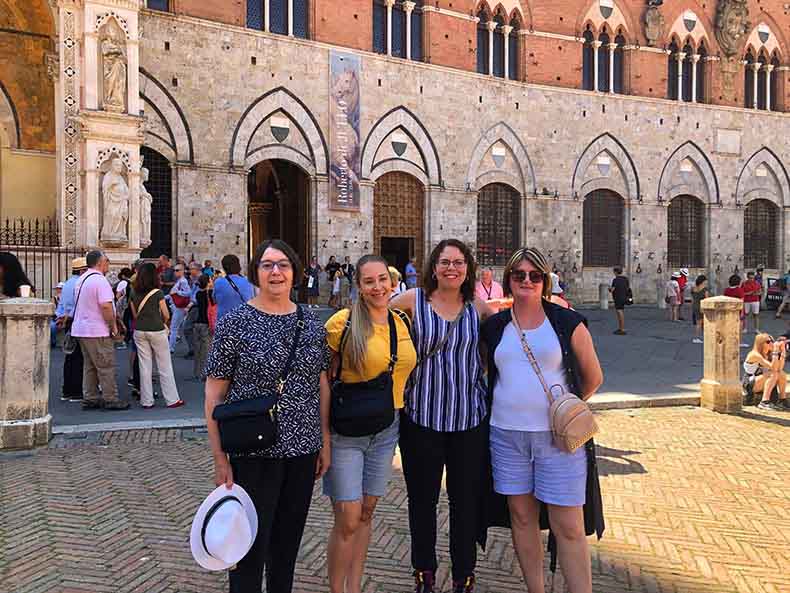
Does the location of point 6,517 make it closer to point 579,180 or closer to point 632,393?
point 632,393

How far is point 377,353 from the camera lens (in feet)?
10.2

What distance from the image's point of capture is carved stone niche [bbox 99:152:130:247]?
1452cm

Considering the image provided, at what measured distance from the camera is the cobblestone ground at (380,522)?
3748mm

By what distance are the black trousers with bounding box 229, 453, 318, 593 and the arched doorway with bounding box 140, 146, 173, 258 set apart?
16963 mm

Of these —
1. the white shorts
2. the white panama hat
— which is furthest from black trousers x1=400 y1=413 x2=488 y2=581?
the white shorts

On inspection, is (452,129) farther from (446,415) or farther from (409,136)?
(446,415)

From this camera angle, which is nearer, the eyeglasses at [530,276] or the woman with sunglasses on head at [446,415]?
the eyeglasses at [530,276]

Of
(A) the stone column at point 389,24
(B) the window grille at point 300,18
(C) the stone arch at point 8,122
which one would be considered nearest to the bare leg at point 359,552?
(C) the stone arch at point 8,122

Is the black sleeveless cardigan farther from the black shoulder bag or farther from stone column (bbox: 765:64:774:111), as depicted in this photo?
stone column (bbox: 765:64:774:111)

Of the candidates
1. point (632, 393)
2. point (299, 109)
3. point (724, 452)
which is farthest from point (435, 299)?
point (299, 109)

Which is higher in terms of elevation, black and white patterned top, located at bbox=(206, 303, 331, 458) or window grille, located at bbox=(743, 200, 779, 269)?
window grille, located at bbox=(743, 200, 779, 269)

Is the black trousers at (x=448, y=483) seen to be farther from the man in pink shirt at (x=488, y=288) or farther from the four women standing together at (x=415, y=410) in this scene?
the man in pink shirt at (x=488, y=288)

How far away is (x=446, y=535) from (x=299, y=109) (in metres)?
18.1

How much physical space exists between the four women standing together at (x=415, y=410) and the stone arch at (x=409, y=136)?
62.5 ft
